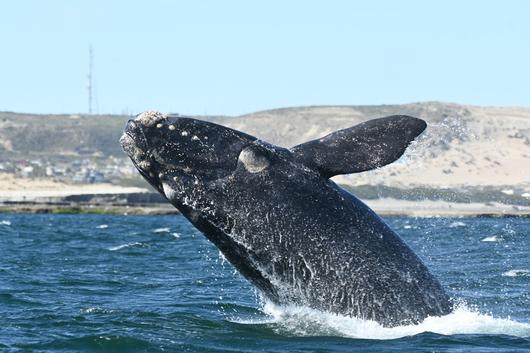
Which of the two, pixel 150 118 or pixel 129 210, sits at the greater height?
pixel 150 118

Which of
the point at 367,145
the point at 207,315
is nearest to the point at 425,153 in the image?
the point at 207,315

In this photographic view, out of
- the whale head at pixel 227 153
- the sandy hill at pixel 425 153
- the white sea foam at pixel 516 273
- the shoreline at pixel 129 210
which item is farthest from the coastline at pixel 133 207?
the whale head at pixel 227 153

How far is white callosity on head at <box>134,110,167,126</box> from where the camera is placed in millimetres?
11297

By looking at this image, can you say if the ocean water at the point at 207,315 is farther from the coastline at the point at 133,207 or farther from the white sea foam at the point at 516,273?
the coastline at the point at 133,207

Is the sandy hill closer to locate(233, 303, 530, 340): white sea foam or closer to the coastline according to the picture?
the coastline

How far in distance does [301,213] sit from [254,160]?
2.24 feet

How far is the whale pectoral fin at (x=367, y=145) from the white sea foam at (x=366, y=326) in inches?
54.9

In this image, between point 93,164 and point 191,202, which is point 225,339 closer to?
point 191,202

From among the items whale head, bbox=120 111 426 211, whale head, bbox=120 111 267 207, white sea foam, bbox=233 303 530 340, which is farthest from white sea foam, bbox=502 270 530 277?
whale head, bbox=120 111 267 207

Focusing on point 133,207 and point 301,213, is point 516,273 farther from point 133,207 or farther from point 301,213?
point 133,207

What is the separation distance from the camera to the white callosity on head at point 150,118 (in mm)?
11297

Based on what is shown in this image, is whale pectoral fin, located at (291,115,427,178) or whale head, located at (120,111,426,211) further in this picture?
whale head, located at (120,111,426,211)

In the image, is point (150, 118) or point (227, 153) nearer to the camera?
point (227, 153)

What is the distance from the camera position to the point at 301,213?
430 inches
